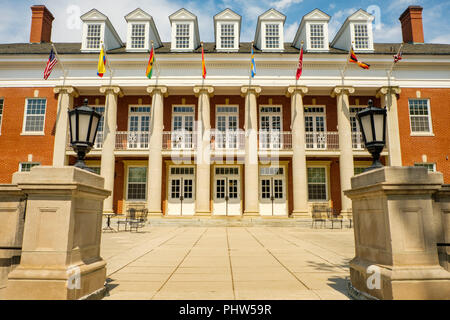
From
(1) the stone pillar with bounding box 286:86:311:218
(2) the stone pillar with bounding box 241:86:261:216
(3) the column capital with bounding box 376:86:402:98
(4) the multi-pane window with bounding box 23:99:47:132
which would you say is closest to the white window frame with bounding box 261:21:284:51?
(1) the stone pillar with bounding box 286:86:311:218

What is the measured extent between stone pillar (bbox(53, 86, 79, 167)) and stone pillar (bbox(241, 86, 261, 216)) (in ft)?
35.5

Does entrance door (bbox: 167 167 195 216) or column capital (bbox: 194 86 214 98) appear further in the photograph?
entrance door (bbox: 167 167 195 216)

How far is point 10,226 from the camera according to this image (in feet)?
12.7

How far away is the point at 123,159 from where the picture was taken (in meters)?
20.9

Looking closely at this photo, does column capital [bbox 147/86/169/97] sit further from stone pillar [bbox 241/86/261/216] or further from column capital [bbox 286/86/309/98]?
column capital [bbox 286/86/309/98]

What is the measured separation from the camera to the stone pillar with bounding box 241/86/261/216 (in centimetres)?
1775

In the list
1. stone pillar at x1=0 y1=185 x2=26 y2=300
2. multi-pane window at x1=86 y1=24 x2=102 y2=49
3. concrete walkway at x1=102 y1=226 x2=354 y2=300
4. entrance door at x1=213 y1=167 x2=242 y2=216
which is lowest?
concrete walkway at x1=102 y1=226 x2=354 y2=300

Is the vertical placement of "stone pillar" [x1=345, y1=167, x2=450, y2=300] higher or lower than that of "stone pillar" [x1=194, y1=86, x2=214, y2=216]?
lower

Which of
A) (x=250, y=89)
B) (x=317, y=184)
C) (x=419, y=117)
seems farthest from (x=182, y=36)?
(x=419, y=117)

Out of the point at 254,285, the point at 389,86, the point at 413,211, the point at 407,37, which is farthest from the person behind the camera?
the point at 407,37

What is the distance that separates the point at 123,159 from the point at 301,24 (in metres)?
15.6
